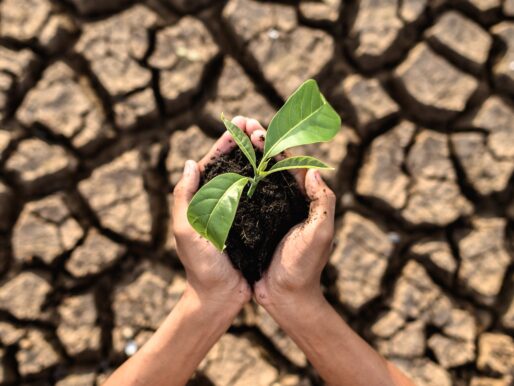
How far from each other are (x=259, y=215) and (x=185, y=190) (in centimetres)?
24

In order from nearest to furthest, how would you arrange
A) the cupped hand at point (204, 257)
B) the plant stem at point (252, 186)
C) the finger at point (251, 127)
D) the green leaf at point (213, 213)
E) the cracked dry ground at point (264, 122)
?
the green leaf at point (213, 213), the plant stem at point (252, 186), the cupped hand at point (204, 257), the finger at point (251, 127), the cracked dry ground at point (264, 122)

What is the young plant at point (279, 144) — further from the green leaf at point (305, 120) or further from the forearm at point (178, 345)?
the forearm at point (178, 345)

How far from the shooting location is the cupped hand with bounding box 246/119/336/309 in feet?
5.15

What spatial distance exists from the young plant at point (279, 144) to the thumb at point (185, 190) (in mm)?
262

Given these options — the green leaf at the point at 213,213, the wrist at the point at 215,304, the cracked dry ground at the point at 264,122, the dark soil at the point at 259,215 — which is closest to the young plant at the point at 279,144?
the green leaf at the point at 213,213

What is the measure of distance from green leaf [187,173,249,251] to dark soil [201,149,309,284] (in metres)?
0.20

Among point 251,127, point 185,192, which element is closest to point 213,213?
point 185,192

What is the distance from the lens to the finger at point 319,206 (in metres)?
1.56

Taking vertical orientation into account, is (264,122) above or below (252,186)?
below

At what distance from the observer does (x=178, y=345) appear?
1.72m

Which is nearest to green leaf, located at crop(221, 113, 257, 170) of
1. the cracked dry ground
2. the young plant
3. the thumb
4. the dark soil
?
the young plant

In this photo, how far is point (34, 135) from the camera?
7.09ft

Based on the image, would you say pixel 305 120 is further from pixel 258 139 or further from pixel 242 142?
pixel 258 139

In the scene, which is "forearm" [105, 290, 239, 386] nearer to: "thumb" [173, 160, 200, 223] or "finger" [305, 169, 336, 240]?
"thumb" [173, 160, 200, 223]
